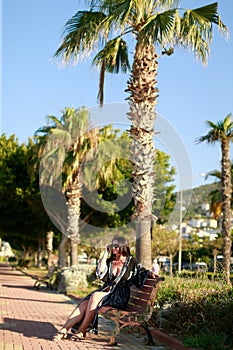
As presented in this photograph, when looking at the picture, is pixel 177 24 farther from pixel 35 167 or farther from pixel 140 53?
pixel 35 167

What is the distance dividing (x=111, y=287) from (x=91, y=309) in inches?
18.0

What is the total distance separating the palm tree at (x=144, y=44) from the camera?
42.0 feet

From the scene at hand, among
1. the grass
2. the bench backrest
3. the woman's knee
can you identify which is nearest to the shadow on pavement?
the woman's knee

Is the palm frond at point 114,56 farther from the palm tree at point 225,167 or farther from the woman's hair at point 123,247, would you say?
the palm tree at point 225,167

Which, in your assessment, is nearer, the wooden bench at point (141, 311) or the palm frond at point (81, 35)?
the wooden bench at point (141, 311)

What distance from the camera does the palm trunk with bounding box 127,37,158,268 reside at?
13.0 meters

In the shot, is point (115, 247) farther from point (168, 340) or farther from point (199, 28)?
point (199, 28)

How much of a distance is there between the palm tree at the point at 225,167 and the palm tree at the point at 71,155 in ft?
21.7

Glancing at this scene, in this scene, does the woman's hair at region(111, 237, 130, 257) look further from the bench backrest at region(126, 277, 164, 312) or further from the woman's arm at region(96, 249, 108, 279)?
the bench backrest at region(126, 277, 164, 312)

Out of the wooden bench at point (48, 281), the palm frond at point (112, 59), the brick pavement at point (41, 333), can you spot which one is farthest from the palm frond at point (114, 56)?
the wooden bench at point (48, 281)

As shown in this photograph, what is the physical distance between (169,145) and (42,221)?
79.7ft

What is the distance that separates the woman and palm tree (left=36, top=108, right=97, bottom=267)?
56.9 ft

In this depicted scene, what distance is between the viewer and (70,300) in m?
17.6

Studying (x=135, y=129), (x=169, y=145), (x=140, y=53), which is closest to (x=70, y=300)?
(x=169, y=145)
